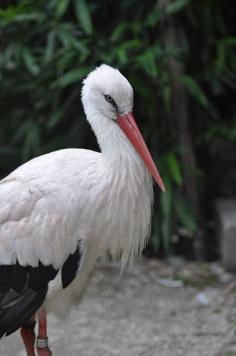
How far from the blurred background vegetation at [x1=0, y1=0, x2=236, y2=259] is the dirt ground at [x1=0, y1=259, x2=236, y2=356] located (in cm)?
36

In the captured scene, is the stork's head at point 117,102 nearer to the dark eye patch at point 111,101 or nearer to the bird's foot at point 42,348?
the dark eye patch at point 111,101

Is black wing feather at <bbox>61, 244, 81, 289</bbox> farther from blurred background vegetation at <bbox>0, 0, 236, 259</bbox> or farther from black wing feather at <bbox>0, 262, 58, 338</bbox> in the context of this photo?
blurred background vegetation at <bbox>0, 0, 236, 259</bbox>

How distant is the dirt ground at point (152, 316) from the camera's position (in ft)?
17.2

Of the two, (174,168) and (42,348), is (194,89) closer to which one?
(174,168)

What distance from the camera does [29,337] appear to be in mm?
4602

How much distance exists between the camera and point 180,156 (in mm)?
6715

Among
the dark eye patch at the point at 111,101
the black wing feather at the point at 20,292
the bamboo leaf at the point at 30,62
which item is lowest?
the black wing feather at the point at 20,292

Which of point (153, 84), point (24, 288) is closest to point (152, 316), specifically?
point (24, 288)

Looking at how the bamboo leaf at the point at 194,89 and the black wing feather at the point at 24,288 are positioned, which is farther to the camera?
the bamboo leaf at the point at 194,89

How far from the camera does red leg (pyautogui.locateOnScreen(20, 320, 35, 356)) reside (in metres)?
4.58

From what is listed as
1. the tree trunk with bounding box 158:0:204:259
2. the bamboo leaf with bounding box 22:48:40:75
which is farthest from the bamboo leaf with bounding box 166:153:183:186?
the bamboo leaf with bounding box 22:48:40:75

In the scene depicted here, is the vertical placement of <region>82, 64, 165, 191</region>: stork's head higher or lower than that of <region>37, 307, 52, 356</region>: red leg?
higher

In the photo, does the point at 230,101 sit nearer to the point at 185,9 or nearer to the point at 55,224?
the point at 185,9

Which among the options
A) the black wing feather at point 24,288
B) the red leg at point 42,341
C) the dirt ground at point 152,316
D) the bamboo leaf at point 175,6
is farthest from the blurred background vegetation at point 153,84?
the black wing feather at point 24,288
